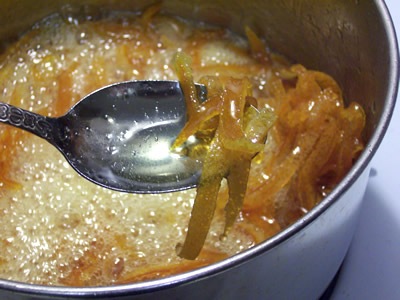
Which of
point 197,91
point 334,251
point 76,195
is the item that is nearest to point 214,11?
point 197,91

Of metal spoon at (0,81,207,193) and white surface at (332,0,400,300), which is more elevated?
metal spoon at (0,81,207,193)

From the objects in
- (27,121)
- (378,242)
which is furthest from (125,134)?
(378,242)

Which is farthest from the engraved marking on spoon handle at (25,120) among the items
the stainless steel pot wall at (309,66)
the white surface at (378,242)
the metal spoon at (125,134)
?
the white surface at (378,242)

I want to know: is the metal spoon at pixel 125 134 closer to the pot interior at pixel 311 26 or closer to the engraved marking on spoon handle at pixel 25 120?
the engraved marking on spoon handle at pixel 25 120

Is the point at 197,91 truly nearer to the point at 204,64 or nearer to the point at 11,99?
the point at 204,64

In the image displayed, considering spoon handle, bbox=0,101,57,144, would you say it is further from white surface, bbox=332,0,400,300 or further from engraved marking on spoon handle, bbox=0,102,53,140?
white surface, bbox=332,0,400,300

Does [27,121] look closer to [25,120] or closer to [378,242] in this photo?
[25,120]

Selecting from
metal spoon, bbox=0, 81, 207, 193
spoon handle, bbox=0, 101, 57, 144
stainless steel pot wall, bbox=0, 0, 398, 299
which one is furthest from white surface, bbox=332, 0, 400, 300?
spoon handle, bbox=0, 101, 57, 144
